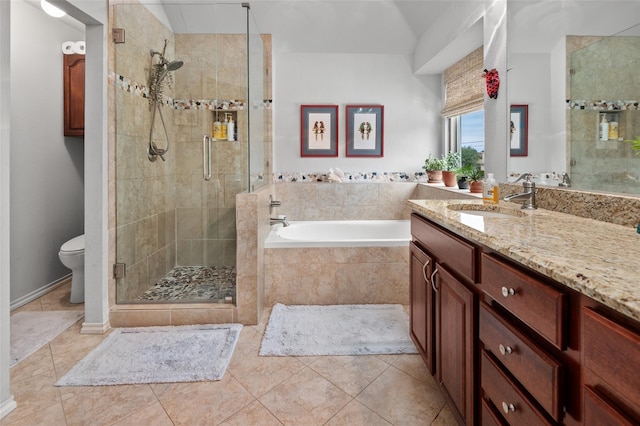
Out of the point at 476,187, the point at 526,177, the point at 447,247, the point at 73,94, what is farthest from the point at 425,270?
the point at 73,94

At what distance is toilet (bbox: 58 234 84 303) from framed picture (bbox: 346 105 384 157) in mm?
2609

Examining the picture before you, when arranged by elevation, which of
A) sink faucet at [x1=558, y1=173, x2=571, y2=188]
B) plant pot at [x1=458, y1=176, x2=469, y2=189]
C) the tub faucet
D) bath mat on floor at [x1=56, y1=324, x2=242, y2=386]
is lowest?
bath mat on floor at [x1=56, y1=324, x2=242, y2=386]

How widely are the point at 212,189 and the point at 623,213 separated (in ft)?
8.23

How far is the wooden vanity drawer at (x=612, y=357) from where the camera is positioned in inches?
22.5

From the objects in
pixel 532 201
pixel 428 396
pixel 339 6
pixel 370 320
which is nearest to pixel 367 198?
pixel 370 320

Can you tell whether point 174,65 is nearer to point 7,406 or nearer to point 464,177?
point 7,406

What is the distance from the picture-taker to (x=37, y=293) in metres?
3.07

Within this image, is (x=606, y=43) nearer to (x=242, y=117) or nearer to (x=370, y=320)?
(x=370, y=320)

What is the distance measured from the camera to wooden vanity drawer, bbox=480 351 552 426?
2.88ft

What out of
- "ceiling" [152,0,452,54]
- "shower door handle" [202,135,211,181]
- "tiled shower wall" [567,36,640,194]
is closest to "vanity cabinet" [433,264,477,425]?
"tiled shower wall" [567,36,640,194]

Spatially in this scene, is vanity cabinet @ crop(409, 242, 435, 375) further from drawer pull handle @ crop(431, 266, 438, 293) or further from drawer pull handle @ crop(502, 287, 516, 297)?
drawer pull handle @ crop(502, 287, 516, 297)

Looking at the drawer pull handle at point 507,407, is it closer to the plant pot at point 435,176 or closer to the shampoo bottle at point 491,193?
the shampoo bottle at point 491,193

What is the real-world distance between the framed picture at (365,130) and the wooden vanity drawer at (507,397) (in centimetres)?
302

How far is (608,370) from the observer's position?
0.63 m
